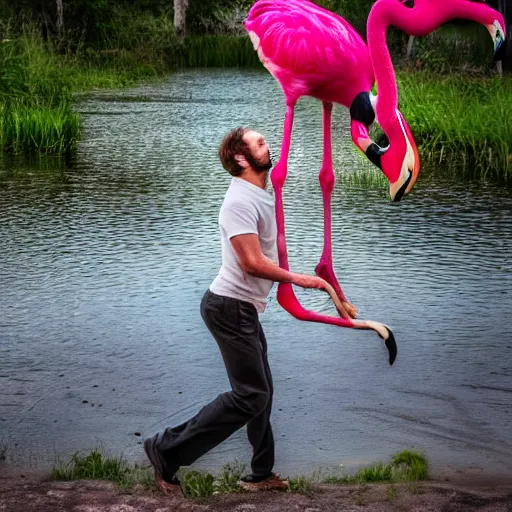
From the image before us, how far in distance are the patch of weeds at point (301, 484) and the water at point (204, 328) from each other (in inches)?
9.3

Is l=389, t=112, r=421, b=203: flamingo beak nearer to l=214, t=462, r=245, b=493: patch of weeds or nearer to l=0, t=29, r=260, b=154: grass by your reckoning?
l=214, t=462, r=245, b=493: patch of weeds

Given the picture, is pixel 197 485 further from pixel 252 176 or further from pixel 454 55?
pixel 454 55

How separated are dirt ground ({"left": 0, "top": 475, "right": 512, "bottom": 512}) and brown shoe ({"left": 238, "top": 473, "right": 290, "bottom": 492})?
5 centimetres

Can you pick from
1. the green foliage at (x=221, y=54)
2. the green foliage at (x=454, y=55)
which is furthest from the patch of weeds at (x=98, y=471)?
the green foliage at (x=221, y=54)

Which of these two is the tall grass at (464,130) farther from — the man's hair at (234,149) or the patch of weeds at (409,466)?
the man's hair at (234,149)

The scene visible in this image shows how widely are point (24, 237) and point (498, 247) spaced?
3.36 m

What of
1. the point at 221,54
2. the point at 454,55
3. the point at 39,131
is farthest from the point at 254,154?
the point at 221,54

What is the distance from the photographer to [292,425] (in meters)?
4.92

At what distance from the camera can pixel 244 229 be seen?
3.95 metres

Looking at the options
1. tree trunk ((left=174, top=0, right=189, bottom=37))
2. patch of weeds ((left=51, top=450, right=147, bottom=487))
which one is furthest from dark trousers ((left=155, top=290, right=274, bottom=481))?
tree trunk ((left=174, top=0, right=189, bottom=37))

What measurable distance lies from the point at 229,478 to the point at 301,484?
28 centimetres

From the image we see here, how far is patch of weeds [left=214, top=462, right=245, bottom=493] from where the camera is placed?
4207 mm

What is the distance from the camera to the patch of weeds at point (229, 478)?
4207 mm

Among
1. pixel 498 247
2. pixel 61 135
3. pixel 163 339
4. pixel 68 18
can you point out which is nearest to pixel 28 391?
pixel 163 339
